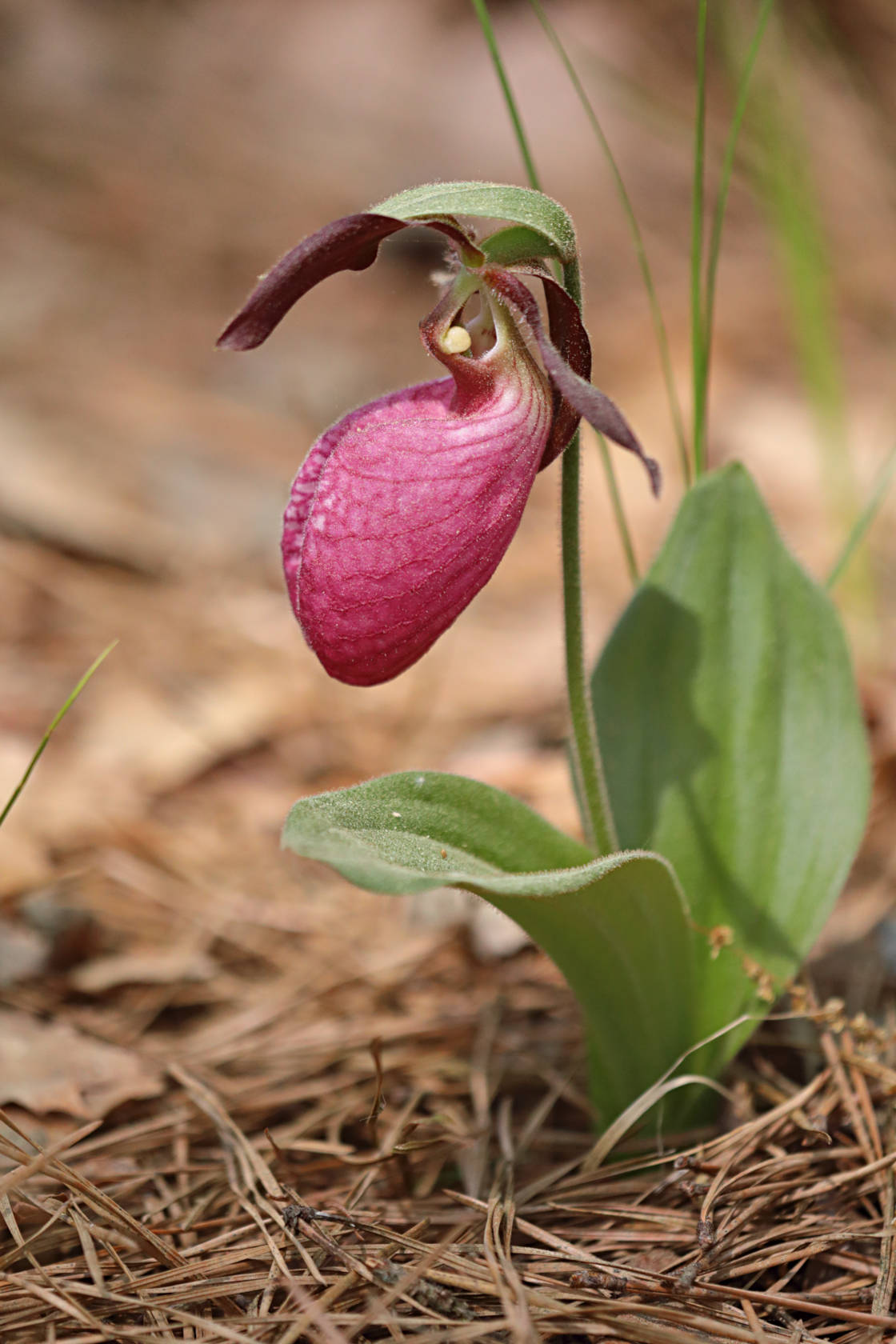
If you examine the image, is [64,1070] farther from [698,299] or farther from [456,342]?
[698,299]

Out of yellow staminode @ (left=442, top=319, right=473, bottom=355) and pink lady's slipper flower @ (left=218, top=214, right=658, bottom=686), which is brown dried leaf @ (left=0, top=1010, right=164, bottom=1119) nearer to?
pink lady's slipper flower @ (left=218, top=214, right=658, bottom=686)

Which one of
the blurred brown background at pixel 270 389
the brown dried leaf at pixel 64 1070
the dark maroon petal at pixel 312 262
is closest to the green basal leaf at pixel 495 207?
the dark maroon petal at pixel 312 262

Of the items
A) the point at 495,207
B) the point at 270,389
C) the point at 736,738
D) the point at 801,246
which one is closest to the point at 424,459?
the point at 495,207

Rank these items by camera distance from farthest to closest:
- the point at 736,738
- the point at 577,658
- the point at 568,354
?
the point at 736,738, the point at 577,658, the point at 568,354

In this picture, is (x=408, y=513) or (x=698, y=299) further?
(x=698, y=299)

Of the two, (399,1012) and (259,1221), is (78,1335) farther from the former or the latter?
(399,1012)

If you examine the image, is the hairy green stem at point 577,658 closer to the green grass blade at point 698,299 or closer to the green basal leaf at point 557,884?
the green basal leaf at point 557,884
